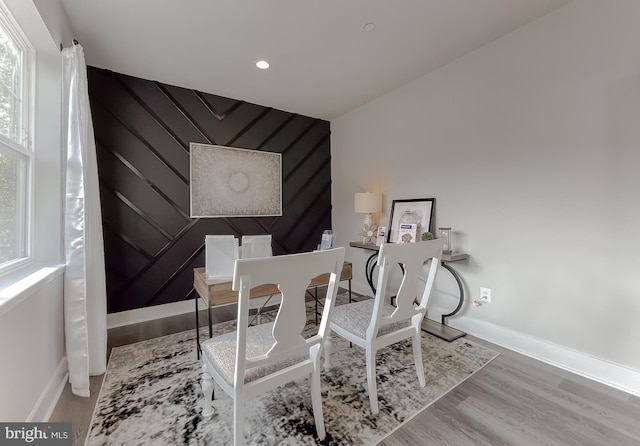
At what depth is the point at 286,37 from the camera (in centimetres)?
223

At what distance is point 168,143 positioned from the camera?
3.01m

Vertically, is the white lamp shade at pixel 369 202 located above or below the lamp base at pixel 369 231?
above

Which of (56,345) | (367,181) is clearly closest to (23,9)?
(56,345)

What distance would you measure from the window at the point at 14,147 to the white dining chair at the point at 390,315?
6.35 ft

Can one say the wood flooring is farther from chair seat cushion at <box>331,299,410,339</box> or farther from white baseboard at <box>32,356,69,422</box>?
chair seat cushion at <box>331,299,410,339</box>

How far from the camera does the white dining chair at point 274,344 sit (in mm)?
1074

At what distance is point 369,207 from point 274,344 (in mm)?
2385

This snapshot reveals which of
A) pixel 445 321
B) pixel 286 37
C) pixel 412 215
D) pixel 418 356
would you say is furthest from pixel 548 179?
pixel 286 37

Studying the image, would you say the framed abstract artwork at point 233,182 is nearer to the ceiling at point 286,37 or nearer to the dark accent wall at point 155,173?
the dark accent wall at point 155,173

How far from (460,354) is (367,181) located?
2.29 m

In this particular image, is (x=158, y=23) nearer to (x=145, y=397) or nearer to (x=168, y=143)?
(x=168, y=143)

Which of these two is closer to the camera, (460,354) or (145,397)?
(145,397)

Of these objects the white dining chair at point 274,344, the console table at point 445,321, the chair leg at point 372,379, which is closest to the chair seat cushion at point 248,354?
the white dining chair at point 274,344

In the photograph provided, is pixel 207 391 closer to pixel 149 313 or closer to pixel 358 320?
pixel 358 320
